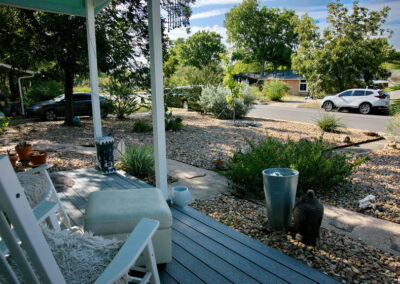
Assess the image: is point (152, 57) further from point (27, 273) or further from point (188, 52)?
point (188, 52)

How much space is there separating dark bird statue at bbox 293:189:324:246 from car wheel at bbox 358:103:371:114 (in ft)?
50.5

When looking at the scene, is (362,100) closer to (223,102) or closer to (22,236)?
(223,102)

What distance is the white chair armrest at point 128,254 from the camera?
49.8 inches

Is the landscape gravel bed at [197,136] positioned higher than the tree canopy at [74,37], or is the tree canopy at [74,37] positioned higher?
the tree canopy at [74,37]

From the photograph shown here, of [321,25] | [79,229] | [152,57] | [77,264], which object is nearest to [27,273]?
[77,264]

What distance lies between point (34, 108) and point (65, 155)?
7748mm

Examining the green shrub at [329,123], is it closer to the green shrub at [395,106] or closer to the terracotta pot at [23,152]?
the green shrub at [395,106]

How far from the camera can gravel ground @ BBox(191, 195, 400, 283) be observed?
237 cm

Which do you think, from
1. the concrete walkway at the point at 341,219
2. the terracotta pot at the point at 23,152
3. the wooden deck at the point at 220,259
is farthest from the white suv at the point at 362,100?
the terracotta pot at the point at 23,152

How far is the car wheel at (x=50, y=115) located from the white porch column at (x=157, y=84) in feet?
36.6

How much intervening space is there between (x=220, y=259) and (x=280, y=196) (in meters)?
0.89

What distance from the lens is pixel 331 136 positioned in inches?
364

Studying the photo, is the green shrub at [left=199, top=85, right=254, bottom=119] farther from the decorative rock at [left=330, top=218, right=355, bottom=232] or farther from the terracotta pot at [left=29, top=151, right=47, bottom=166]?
the decorative rock at [left=330, top=218, right=355, bottom=232]

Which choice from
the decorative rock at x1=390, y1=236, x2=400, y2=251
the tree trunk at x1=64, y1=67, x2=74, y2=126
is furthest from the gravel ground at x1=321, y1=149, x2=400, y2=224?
the tree trunk at x1=64, y1=67, x2=74, y2=126
